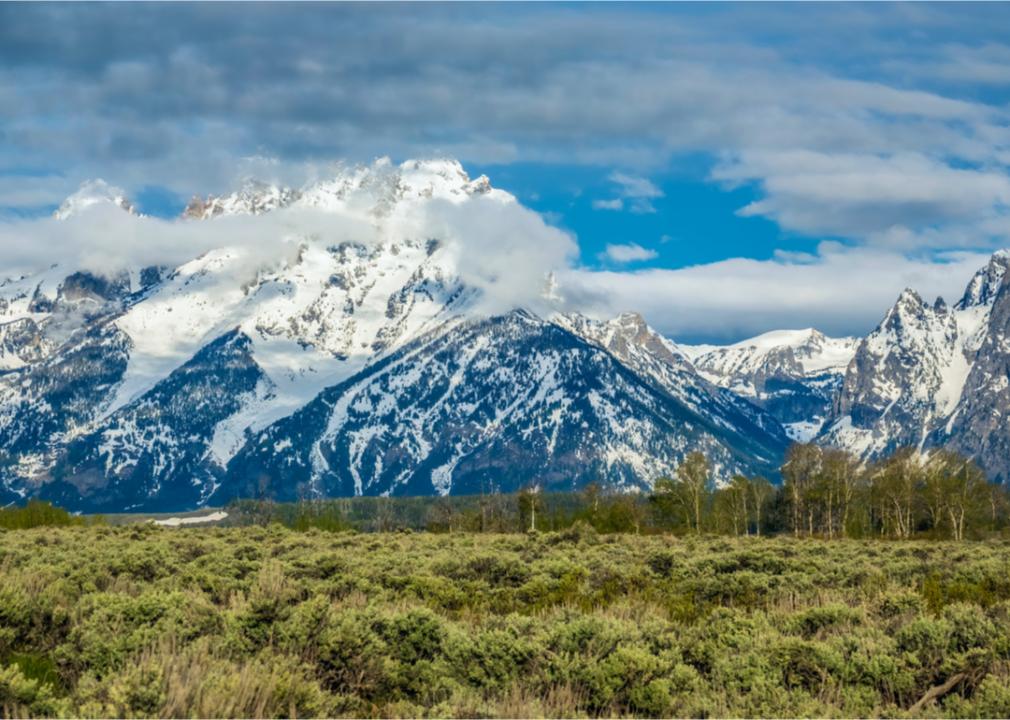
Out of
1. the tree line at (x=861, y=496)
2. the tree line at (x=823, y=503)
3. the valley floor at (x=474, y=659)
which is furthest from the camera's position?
the tree line at (x=823, y=503)

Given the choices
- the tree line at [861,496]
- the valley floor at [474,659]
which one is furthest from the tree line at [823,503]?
the valley floor at [474,659]

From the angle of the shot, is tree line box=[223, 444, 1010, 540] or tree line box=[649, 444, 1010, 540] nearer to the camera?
tree line box=[649, 444, 1010, 540]

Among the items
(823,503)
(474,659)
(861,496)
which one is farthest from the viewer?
(861,496)

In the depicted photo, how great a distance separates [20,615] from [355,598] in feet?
23.0

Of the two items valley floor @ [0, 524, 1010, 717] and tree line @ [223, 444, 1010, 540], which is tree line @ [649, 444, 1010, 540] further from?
valley floor @ [0, 524, 1010, 717]

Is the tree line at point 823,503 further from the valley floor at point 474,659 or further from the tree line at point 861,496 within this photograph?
the valley floor at point 474,659

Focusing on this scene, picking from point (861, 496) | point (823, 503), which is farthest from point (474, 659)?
point (861, 496)

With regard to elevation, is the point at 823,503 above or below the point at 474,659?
above

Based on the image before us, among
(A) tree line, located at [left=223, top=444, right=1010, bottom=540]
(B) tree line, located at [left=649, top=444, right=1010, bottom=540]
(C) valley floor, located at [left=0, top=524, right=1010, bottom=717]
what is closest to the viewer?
(C) valley floor, located at [left=0, top=524, right=1010, bottom=717]

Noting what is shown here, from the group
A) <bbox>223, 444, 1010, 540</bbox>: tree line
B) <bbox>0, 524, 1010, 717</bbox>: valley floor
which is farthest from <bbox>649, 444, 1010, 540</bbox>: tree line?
<bbox>0, 524, 1010, 717</bbox>: valley floor

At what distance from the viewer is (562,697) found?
1427 centimetres

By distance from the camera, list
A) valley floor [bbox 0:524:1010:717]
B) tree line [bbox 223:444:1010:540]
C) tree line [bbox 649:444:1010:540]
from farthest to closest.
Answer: tree line [bbox 223:444:1010:540], tree line [bbox 649:444:1010:540], valley floor [bbox 0:524:1010:717]

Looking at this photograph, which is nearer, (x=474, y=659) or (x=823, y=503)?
(x=474, y=659)

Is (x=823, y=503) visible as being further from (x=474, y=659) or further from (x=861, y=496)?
(x=474, y=659)
